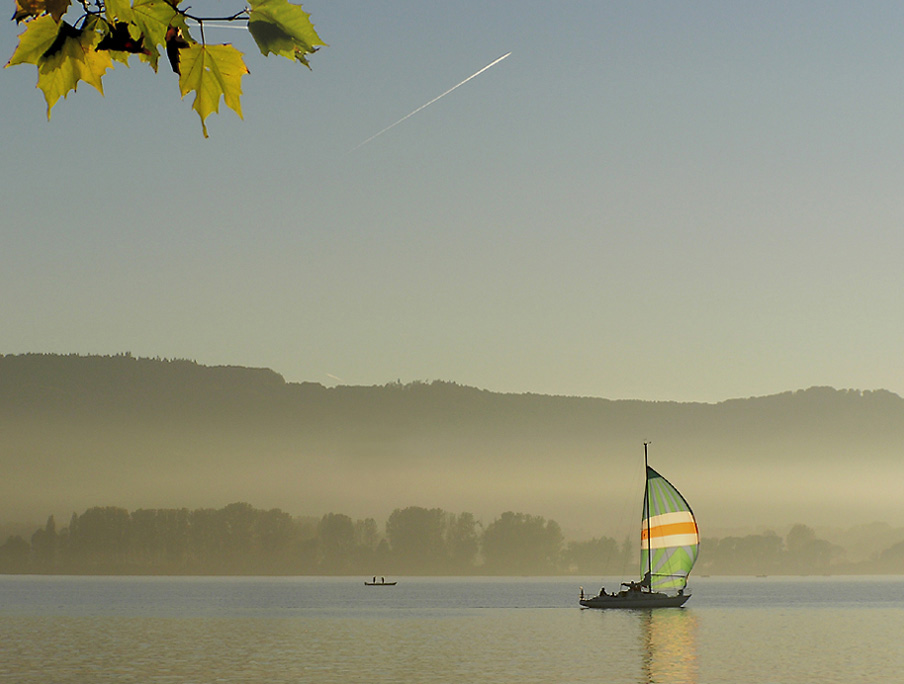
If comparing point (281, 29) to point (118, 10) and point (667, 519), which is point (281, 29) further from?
point (667, 519)

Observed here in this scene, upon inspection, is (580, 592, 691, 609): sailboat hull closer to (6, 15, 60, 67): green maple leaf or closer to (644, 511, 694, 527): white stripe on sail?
(644, 511, 694, 527): white stripe on sail

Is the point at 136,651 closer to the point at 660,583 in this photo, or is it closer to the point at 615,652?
the point at 615,652

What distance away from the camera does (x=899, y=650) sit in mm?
143375

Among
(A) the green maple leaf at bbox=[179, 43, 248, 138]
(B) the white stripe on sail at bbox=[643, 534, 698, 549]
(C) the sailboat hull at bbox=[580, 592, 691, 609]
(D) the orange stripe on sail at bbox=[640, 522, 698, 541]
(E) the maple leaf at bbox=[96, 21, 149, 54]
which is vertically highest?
(D) the orange stripe on sail at bbox=[640, 522, 698, 541]

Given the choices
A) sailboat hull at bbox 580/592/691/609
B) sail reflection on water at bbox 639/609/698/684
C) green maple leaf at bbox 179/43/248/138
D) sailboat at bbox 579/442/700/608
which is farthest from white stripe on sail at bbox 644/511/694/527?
green maple leaf at bbox 179/43/248/138

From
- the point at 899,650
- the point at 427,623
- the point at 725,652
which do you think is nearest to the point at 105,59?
the point at 725,652

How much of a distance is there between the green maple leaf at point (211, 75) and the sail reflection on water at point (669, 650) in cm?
10292

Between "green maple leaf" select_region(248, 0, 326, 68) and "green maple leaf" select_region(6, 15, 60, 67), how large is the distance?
495 millimetres

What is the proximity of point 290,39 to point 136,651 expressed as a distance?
5265 inches

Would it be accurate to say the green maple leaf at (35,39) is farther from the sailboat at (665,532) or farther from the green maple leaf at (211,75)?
the sailboat at (665,532)

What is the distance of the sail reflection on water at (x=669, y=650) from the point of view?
105875mm

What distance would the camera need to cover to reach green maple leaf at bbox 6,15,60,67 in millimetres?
2797

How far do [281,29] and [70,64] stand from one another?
0.57 metres

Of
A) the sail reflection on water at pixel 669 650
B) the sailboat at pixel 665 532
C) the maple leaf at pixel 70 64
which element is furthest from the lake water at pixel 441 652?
the maple leaf at pixel 70 64
